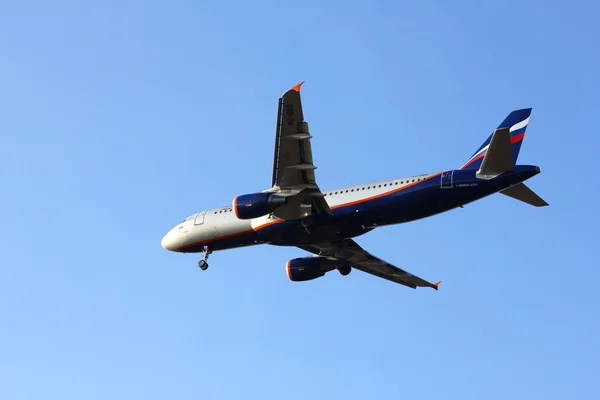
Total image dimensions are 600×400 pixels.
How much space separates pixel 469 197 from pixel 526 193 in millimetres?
2986

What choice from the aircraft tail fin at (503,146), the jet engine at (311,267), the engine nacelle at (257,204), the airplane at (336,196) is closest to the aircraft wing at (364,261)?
the jet engine at (311,267)

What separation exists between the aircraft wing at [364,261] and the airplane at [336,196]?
129 cm

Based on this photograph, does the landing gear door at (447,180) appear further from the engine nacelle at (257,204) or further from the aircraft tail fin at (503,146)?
the engine nacelle at (257,204)

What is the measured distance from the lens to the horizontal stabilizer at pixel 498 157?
45.9 meters

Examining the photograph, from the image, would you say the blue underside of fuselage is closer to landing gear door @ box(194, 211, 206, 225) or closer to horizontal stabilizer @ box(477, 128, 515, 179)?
horizontal stabilizer @ box(477, 128, 515, 179)

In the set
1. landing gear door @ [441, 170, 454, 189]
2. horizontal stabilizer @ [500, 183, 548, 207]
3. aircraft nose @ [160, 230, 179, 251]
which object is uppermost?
aircraft nose @ [160, 230, 179, 251]

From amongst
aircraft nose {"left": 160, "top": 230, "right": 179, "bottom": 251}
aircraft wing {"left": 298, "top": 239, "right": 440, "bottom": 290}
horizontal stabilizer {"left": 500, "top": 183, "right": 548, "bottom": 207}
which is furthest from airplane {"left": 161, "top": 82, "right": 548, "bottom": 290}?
aircraft nose {"left": 160, "top": 230, "right": 179, "bottom": 251}

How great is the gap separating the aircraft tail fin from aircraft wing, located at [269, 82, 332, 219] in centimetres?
804

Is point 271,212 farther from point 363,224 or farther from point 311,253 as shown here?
point 311,253

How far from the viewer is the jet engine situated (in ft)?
191

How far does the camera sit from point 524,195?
1924 inches

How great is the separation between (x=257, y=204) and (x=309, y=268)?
10.5m

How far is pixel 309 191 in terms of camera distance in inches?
1922

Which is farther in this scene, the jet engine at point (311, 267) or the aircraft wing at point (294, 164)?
the jet engine at point (311, 267)
